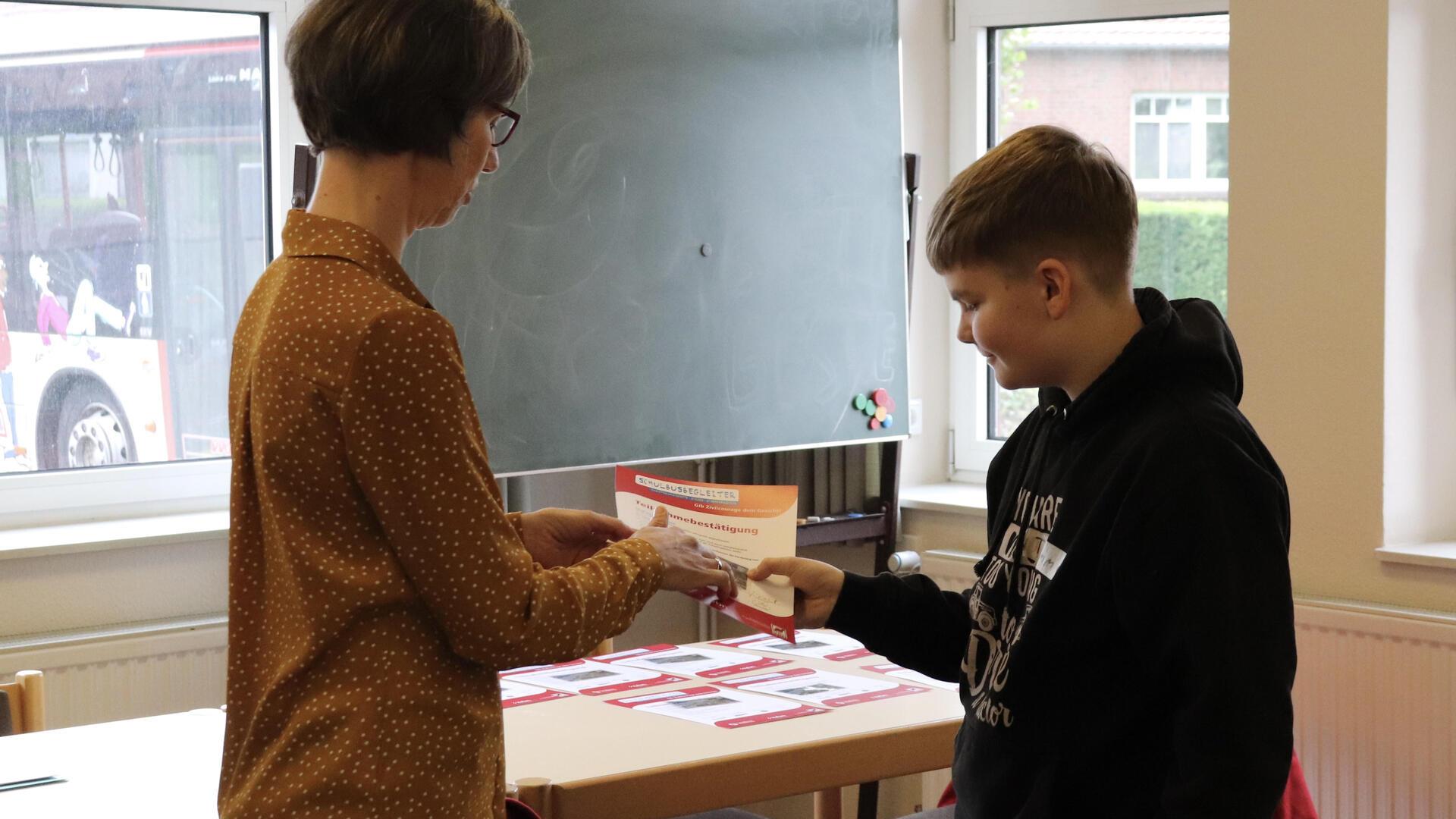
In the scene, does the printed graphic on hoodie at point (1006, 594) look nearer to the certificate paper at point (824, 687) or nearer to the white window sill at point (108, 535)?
the certificate paper at point (824, 687)

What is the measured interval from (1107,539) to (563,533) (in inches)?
27.1

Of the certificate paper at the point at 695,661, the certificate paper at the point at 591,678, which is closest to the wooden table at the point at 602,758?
the certificate paper at the point at 591,678

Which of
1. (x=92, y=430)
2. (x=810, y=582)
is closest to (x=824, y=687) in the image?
(x=810, y=582)

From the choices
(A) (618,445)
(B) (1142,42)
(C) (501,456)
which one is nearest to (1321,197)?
(B) (1142,42)

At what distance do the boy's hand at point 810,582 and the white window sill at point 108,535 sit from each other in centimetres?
181

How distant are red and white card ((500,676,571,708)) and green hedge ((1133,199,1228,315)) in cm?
180

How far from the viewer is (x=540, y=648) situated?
1.17 metres

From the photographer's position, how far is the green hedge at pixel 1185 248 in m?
3.27

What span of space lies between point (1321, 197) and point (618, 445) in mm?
1473

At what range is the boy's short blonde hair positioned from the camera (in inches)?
50.4

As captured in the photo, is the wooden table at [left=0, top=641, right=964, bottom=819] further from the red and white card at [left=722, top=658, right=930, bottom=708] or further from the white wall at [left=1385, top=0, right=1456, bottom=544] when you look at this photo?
the white wall at [left=1385, top=0, right=1456, bottom=544]

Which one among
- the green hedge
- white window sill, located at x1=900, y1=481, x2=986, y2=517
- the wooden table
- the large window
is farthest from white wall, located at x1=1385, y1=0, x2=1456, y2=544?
the large window

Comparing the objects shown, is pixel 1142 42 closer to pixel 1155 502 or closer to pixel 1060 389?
pixel 1060 389

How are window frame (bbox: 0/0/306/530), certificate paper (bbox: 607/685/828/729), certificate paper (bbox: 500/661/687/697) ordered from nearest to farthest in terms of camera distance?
1. certificate paper (bbox: 607/685/828/729)
2. certificate paper (bbox: 500/661/687/697)
3. window frame (bbox: 0/0/306/530)
